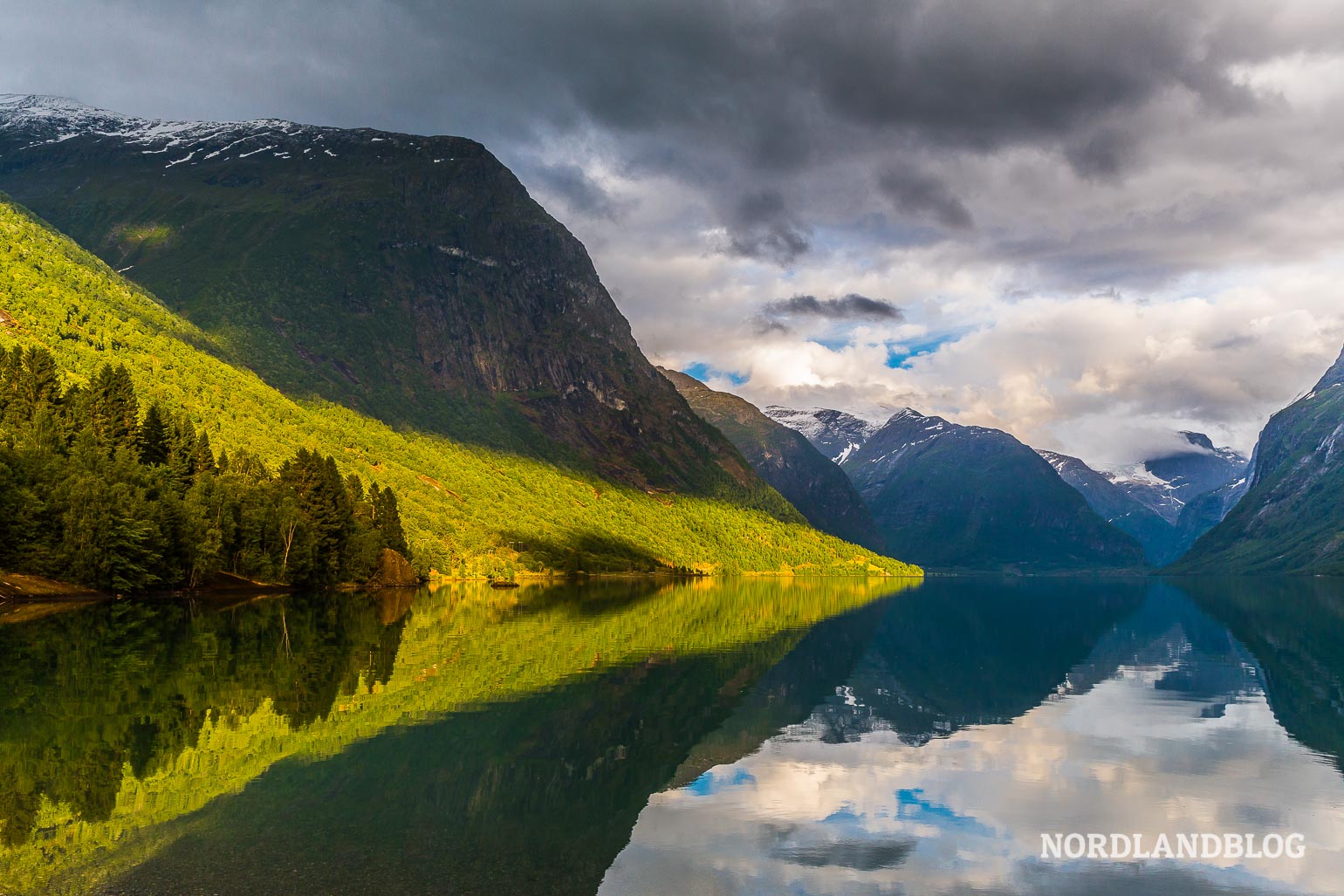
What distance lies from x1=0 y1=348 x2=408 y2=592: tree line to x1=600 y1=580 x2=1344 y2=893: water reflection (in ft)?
252

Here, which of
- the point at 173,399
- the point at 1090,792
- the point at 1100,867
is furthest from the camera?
the point at 173,399

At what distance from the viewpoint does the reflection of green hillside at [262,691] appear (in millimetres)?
20688

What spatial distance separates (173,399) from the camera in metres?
177

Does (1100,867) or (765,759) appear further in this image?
(765,759)

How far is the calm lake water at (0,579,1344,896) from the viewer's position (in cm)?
1914

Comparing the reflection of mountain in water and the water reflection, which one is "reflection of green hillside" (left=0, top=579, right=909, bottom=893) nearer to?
the water reflection

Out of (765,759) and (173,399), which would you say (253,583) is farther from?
(765,759)

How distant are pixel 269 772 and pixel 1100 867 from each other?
21.4 m

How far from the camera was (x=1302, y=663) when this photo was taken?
65.2 m

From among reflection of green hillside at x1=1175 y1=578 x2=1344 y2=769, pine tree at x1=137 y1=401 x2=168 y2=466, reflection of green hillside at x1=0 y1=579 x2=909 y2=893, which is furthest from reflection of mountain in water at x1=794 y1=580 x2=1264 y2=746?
pine tree at x1=137 y1=401 x2=168 y2=466

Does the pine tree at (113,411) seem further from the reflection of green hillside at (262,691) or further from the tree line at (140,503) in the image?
the reflection of green hillside at (262,691)

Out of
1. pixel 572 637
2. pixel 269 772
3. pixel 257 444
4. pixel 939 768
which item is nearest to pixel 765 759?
pixel 939 768

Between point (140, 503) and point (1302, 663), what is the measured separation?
10421 cm

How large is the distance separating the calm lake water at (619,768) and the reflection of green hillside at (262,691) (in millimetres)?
168
